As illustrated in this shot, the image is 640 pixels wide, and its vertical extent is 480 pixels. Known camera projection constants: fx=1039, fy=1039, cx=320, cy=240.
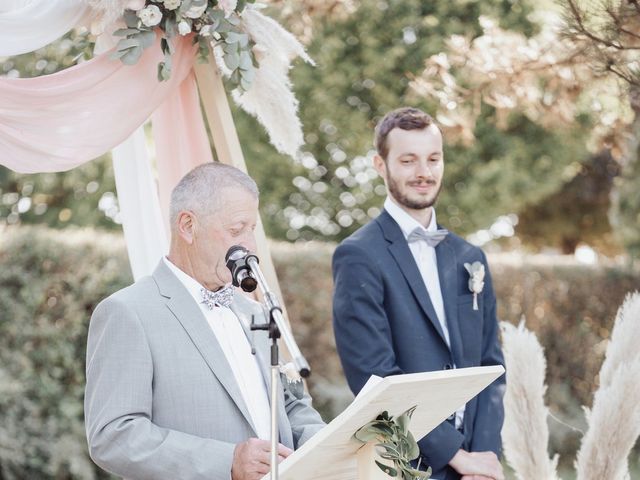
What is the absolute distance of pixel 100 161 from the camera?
1451 centimetres

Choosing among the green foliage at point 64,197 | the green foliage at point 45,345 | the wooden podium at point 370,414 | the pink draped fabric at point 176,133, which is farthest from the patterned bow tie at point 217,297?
the green foliage at point 64,197

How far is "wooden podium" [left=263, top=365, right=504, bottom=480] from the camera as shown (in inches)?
107

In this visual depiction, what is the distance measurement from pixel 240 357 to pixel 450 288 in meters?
1.23

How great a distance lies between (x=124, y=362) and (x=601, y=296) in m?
8.77

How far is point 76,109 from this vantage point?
4137 millimetres

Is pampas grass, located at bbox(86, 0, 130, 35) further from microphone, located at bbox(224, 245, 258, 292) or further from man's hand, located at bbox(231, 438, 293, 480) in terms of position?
man's hand, located at bbox(231, 438, 293, 480)

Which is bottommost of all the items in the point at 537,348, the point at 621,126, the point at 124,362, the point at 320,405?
the point at 320,405

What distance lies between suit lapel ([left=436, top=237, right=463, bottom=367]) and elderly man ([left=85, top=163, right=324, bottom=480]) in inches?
32.9

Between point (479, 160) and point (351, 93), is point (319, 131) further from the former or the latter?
point (479, 160)

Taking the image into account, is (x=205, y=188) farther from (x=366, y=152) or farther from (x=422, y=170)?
(x=366, y=152)

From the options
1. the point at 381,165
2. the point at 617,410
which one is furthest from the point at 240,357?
the point at 617,410

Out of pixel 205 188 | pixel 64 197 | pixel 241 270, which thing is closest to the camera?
pixel 241 270

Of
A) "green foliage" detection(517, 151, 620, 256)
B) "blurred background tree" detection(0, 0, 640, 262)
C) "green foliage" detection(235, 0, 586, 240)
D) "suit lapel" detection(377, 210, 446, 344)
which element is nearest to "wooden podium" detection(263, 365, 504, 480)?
"suit lapel" detection(377, 210, 446, 344)

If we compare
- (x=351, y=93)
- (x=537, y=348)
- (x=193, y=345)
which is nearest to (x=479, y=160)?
(x=351, y=93)
